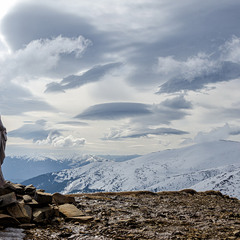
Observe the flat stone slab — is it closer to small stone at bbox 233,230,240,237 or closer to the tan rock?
the tan rock

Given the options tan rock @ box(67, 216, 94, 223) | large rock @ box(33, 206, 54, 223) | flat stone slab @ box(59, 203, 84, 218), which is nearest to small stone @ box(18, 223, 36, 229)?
large rock @ box(33, 206, 54, 223)

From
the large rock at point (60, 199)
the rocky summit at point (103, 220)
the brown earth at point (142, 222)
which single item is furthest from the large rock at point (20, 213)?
the large rock at point (60, 199)

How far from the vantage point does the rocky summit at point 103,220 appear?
14938 mm

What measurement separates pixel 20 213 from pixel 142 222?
23.9ft

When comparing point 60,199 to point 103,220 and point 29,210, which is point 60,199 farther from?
point 103,220

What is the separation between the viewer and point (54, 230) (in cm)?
1634

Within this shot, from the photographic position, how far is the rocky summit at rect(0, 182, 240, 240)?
14.9 meters

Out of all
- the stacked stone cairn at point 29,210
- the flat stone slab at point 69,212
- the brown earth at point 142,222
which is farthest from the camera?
the flat stone slab at point 69,212

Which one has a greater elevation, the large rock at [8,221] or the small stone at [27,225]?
the large rock at [8,221]

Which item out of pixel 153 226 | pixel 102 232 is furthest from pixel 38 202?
pixel 153 226

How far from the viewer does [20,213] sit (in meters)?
16.8

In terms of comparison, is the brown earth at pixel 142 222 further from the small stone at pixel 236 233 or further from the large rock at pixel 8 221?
the large rock at pixel 8 221

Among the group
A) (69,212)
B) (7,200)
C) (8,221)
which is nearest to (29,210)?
(7,200)

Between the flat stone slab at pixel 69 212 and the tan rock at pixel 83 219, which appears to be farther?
the flat stone slab at pixel 69 212
